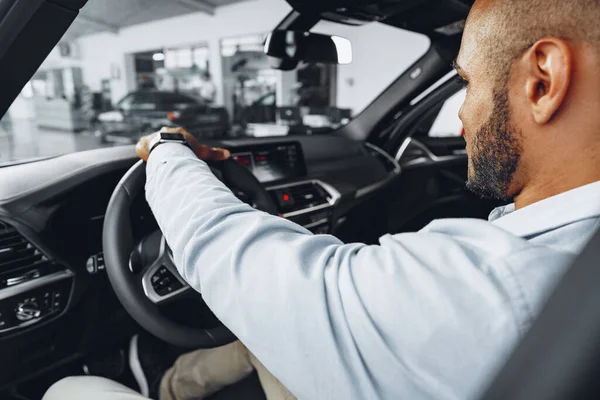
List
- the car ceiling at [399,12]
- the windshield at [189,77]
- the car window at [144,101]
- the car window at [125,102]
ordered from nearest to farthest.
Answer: the car ceiling at [399,12], the windshield at [189,77], the car window at [144,101], the car window at [125,102]

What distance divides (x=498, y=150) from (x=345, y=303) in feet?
0.99

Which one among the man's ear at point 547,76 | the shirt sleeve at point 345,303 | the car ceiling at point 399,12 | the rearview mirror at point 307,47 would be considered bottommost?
the shirt sleeve at point 345,303

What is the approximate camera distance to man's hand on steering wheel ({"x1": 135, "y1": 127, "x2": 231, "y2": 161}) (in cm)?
111

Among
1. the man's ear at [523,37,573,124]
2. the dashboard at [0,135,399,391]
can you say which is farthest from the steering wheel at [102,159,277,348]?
the man's ear at [523,37,573,124]

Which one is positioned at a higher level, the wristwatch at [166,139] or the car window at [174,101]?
the wristwatch at [166,139]

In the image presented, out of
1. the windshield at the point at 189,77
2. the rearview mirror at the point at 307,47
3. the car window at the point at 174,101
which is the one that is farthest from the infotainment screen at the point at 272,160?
the car window at the point at 174,101

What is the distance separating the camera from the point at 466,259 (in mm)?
538

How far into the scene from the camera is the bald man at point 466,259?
1.72 feet

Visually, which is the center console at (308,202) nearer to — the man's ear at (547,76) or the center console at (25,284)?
the center console at (25,284)

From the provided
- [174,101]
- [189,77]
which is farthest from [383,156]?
[189,77]

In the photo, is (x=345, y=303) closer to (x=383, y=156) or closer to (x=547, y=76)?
(x=547, y=76)

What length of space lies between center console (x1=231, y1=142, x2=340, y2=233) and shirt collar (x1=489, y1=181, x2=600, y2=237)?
1.28 meters

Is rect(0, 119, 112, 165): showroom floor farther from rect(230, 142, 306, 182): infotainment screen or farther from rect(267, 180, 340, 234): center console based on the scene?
rect(267, 180, 340, 234): center console

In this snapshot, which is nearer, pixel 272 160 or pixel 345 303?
pixel 345 303
